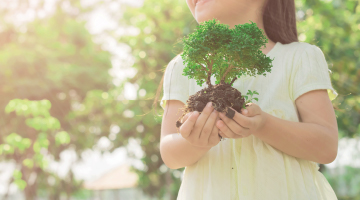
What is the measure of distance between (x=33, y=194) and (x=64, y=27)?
942cm

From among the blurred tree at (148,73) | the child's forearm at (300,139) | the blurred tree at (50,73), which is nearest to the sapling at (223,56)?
the child's forearm at (300,139)

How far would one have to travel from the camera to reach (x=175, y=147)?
6.09 ft

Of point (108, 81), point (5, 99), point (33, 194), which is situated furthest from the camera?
point (108, 81)

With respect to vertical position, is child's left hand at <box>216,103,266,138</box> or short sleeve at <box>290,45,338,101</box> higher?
short sleeve at <box>290,45,338,101</box>

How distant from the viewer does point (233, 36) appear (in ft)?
5.24

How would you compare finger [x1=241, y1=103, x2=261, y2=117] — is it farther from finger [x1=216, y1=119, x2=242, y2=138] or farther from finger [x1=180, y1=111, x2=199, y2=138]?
finger [x1=180, y1=111, x2=199, y2=138]

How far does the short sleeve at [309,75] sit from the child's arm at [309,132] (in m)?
0.04

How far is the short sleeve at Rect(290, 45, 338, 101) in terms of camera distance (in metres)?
1.83

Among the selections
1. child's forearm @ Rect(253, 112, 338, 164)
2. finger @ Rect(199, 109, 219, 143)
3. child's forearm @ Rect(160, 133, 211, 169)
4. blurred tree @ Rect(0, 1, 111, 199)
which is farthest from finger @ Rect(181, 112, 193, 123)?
blurred tree @ Rect(0, 1, 111, 199)

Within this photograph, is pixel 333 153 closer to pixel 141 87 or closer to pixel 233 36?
pixel 233 36

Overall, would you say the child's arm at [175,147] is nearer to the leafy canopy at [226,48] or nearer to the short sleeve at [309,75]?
the leafy canopy at [226,48]

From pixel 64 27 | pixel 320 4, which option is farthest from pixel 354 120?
pixel 64 27

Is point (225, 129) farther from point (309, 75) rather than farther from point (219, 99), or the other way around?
point (309, 75)

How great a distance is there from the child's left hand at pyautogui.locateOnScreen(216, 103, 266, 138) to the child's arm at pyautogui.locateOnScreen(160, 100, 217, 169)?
296 millimetres
